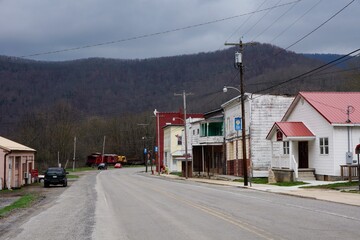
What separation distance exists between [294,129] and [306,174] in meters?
3.59

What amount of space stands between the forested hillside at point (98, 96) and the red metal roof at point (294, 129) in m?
22.3

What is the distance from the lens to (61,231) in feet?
42.1

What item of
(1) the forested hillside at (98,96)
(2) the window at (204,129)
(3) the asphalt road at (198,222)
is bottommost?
(3) the asphalt road at (198,222)

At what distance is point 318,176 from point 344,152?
3.22 m

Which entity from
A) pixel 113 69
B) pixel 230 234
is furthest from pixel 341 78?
pixel 113 69

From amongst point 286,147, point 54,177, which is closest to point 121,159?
point 54,177

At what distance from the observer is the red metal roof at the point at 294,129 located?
123 feet

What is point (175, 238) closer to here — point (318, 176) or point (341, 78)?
point (318, 176)

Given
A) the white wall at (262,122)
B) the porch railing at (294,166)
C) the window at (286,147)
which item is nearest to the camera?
the porch railing at (294,166)

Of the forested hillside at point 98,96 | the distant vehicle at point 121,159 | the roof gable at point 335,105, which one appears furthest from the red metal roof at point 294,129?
the distant vehicle at point 121,159

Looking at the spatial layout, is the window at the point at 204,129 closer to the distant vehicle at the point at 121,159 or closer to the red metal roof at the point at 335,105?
the red metal roof at the point at 335,105

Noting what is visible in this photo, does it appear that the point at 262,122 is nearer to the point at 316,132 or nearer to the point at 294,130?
the point at 294,130

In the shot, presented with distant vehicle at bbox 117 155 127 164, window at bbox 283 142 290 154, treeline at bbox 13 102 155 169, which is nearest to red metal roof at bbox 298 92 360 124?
window at bbox 283 142 290 154

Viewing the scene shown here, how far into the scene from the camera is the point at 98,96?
401 feet
